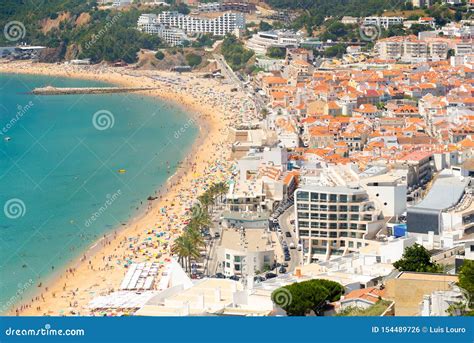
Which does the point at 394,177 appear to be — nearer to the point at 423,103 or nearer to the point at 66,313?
the point at 66,313

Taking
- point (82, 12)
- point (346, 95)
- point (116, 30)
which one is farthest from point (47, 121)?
point (82, 12)

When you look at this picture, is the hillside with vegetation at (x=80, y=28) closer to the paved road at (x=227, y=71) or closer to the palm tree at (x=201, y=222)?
the paved road at (x=227, y=71)

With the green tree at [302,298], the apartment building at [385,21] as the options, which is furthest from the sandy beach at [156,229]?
the apartment building at [385,21]
